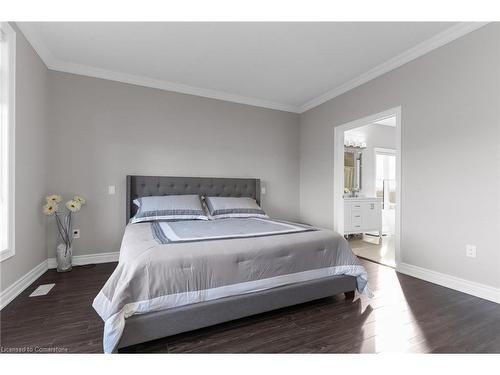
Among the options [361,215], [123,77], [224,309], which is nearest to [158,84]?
[123,77]

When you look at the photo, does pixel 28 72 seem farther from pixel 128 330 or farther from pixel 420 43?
pixel 420 43

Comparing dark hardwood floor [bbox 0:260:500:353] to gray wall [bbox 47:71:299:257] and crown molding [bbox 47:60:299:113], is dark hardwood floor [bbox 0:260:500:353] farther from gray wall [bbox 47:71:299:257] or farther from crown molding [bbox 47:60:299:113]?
A: crown molding [bbox 47:60:299:113]

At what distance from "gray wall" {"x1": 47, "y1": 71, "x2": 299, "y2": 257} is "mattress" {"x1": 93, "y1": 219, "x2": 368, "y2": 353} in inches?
56.0

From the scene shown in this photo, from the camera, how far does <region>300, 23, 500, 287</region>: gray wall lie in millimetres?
2182

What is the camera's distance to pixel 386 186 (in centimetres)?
576

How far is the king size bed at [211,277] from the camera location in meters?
1.42

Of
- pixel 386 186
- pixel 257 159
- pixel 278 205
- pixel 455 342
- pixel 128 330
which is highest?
pixel 257 159

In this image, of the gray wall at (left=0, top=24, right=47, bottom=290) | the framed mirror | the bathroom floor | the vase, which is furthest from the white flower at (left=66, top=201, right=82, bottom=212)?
the framed mirror

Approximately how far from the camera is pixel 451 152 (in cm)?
245

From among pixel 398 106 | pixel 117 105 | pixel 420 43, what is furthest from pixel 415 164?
pixel 117 105

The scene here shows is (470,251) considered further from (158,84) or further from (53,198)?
(53,198)

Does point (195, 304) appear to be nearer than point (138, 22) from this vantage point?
Yes

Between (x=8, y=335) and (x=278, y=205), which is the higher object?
(x=278, y=205)

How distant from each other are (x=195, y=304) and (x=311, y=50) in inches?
108
